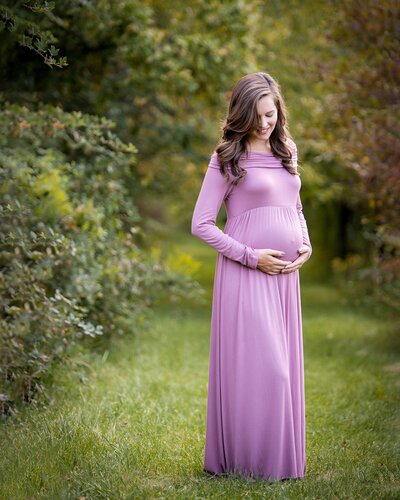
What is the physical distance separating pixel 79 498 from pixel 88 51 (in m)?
5.93

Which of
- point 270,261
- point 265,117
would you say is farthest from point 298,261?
point 265,117

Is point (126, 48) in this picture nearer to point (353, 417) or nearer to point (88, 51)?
point (88, 51)

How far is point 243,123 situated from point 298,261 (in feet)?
2.84

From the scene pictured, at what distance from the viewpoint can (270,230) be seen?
4691mm

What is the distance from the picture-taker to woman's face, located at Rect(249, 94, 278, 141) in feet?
15.1

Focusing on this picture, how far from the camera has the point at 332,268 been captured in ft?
59.8

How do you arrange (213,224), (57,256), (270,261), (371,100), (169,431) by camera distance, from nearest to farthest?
(270,261) < (213,224) < (169,431) < (57,256) < (371,100)

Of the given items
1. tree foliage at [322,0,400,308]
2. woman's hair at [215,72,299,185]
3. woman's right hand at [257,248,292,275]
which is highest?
tree foliage at [322,0,400,308]

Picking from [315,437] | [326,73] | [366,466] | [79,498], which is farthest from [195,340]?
[79,498]

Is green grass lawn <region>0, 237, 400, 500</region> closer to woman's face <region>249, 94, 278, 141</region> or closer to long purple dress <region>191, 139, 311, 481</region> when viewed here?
long purple dress <region>191, 139, 311, 481</region>

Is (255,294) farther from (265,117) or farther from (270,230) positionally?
(265,117)

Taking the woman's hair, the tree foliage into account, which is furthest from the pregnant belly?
the tree foliage

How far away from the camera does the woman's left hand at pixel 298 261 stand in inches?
185

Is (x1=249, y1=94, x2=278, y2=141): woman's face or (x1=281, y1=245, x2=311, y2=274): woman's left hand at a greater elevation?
(x1=249, y1=94, x2=278, y2=141): woman's face
